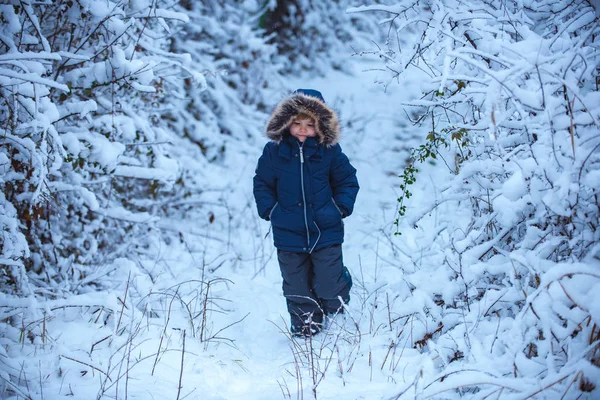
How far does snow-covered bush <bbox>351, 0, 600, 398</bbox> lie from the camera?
5.58ft

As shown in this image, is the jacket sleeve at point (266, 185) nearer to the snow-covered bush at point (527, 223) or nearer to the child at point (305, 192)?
the child at point (305, 192)

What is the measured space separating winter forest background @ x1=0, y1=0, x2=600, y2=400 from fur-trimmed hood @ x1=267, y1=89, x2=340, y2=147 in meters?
0.39

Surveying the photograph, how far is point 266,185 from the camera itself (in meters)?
3.36

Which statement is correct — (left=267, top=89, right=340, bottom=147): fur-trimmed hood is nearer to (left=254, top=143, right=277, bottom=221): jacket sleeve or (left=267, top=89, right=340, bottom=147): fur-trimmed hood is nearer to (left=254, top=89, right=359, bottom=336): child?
(left=254, top=89, right=359, bottom=336): child

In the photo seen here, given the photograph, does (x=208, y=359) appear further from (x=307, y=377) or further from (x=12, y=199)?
(x=12, y=199)

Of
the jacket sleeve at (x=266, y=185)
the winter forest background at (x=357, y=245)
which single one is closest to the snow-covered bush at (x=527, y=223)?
the winter forest background at (x=357, y=245)

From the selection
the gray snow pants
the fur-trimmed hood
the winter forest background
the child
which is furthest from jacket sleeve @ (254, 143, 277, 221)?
the winter forest background

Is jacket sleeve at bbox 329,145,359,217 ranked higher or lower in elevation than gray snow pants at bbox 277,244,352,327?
higher

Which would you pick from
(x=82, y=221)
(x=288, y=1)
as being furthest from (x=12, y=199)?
(x=288, y=1)

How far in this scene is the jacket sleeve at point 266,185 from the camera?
330 centimetres

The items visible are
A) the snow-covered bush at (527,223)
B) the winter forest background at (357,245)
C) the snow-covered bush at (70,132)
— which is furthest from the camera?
the snow-covered bush at (70,132)

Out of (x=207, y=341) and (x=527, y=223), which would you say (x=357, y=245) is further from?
(x=527, y=223)

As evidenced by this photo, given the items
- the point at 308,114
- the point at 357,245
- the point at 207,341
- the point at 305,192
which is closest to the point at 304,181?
the point at 305,192

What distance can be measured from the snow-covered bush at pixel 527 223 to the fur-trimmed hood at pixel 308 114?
772mm
